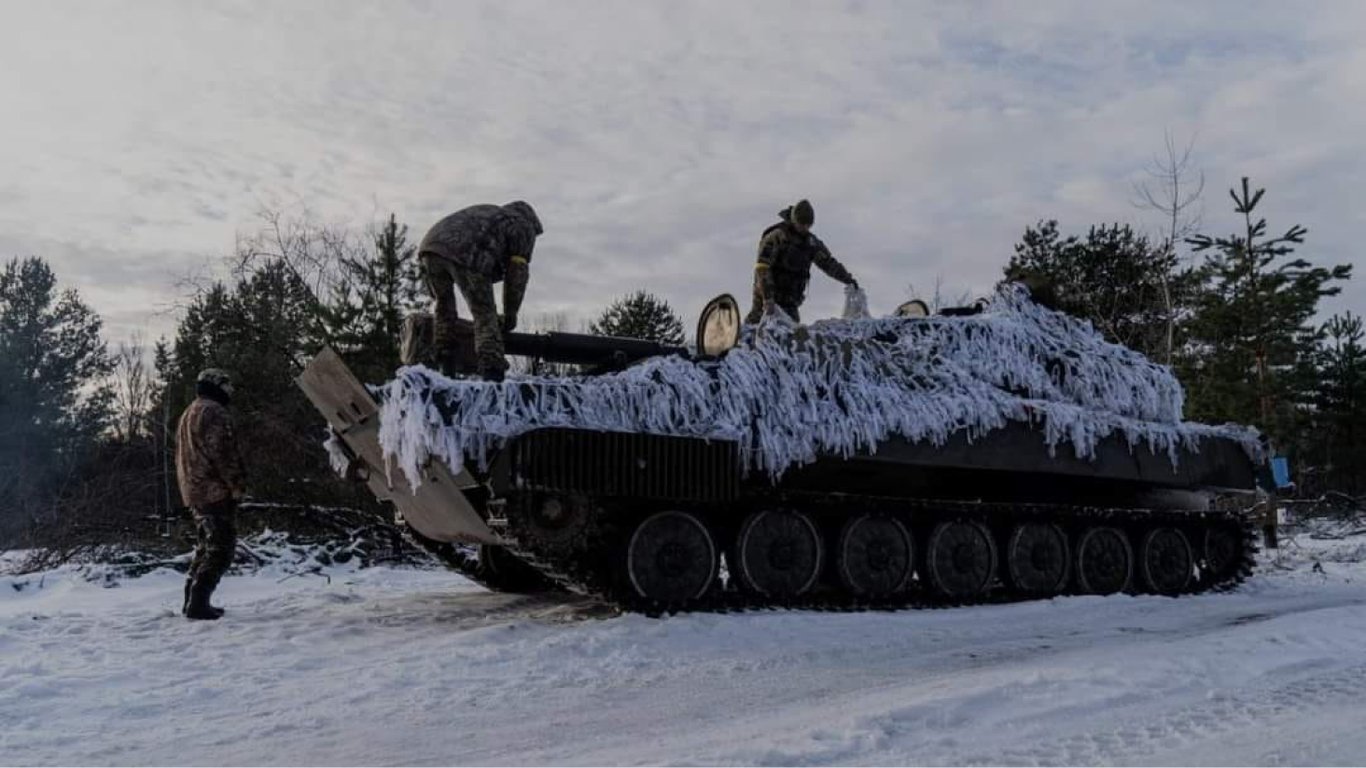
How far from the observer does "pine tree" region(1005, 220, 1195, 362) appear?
26.1m

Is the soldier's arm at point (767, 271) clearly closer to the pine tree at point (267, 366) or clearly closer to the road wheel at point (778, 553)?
the road wheel at point (778, 553)

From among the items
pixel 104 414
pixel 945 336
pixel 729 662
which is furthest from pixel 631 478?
pixel 104 414

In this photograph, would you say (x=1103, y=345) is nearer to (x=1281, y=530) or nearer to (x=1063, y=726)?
(x=1063, y=726)

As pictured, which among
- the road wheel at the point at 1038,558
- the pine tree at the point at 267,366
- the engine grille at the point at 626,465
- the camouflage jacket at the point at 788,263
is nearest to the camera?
the engine grille at the point at 626,465

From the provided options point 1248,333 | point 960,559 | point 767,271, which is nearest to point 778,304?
point 767,271

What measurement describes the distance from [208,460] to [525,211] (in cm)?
266

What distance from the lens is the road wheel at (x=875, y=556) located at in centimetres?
848

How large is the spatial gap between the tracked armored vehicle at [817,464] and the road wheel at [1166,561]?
0.07 ft

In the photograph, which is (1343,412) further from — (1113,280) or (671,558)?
(671,558)

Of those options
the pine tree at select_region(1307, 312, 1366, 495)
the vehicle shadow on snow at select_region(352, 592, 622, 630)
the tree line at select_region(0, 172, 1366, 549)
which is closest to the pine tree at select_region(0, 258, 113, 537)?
the tree line at select_region(0, 172, 1366, 549)

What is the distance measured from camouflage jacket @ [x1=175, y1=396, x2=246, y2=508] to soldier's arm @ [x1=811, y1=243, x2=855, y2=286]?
500cm

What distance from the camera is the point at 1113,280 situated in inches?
1125

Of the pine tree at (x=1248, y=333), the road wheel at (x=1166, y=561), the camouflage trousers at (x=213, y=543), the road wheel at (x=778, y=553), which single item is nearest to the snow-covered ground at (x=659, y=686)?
the camouflage trousers at (x=213, y=543)

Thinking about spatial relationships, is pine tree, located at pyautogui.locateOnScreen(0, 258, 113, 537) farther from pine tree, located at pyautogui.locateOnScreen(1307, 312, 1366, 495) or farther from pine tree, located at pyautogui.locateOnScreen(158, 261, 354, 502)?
pine tree, located at pyautogui.locateOnScreen(1307, 312, 1366, 495)
